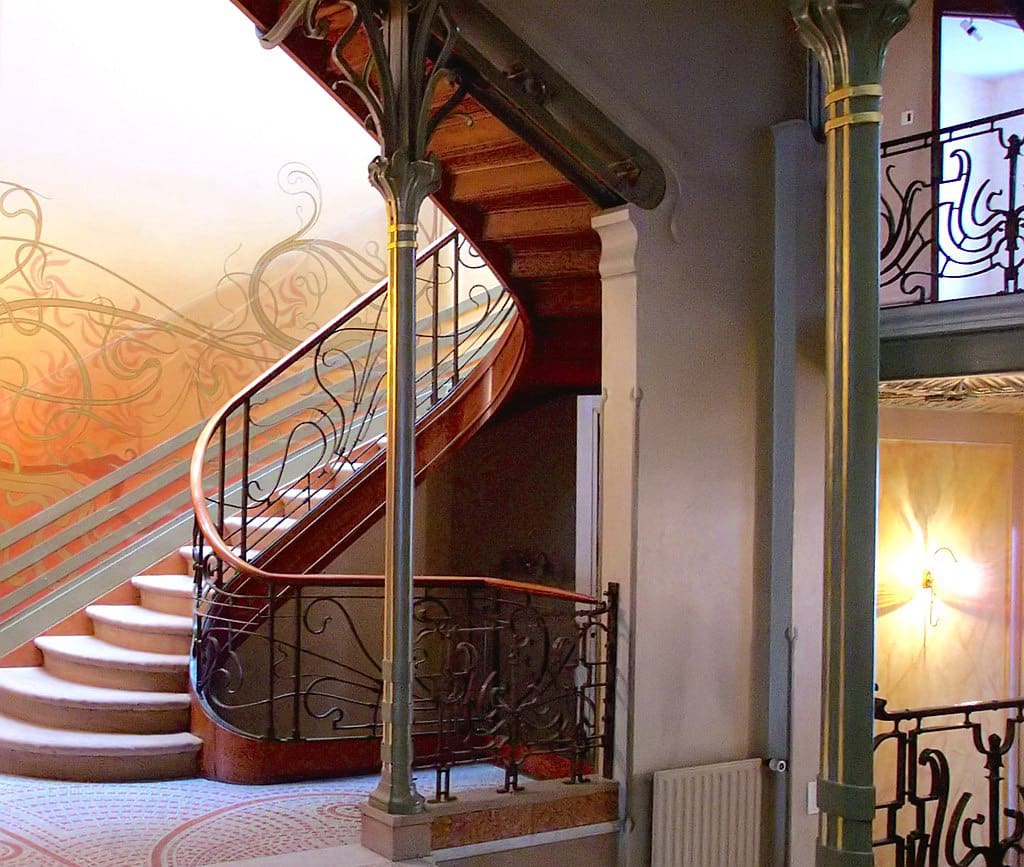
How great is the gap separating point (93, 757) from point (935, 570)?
5134 mm

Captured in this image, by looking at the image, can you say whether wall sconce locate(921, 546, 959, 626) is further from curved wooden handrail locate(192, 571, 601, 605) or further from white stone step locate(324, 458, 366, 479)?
white stone step locate(324, 458, 366, 479)

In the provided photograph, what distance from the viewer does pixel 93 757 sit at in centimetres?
586

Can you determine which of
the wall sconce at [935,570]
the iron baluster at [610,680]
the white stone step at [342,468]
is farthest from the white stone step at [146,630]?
the wall sconce at [935,570]

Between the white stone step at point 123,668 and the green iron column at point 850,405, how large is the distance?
4450 millimetres

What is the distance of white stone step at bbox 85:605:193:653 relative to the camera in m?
6.68

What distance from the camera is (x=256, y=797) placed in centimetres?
571

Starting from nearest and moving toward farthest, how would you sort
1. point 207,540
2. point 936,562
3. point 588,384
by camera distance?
point 207,540 < point 588,384 < point 936,562

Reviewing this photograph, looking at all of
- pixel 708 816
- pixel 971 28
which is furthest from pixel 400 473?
pixel 971 28

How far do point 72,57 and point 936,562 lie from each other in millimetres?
6246

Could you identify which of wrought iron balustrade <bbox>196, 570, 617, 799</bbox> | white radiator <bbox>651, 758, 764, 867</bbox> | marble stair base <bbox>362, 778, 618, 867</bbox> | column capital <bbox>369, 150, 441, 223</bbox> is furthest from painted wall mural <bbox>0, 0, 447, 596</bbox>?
white radiator <bbox>651, 758, 764, 867</bbox>

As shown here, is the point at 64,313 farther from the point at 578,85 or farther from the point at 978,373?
the point at 978,373

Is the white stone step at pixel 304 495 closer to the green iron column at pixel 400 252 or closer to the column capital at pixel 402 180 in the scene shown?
the green iron column at pixel 400 252

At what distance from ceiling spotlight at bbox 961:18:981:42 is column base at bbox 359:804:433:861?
6.05 meters

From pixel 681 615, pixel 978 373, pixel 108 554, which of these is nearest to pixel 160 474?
pixel 108 554
